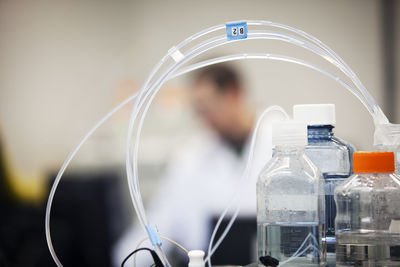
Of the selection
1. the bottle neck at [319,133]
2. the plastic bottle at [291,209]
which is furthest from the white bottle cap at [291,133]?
the bottle neck at [319,133]

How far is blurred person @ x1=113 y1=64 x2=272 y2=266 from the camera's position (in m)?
2.39

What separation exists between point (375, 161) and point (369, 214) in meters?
0.11

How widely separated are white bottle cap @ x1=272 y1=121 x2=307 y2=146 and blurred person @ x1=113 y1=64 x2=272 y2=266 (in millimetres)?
→ 1657

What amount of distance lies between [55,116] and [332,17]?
1717mm

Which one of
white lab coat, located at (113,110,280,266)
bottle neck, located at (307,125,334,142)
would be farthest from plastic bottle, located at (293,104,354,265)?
white lab coat, located at (113,110,280,266)

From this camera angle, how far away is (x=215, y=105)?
2.51 m

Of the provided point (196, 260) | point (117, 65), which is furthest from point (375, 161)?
point (117, 65)

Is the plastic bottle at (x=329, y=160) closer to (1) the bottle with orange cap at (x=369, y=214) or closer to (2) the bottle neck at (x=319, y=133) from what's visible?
(2) the bottle neck at (x=319, y=133)

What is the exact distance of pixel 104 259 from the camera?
8.23ft

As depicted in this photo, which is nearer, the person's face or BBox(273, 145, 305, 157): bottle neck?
BBox(273, 145, 305, 157): bottle neck

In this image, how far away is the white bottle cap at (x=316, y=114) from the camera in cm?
83

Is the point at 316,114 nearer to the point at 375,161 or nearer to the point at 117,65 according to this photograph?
the point at 375,161

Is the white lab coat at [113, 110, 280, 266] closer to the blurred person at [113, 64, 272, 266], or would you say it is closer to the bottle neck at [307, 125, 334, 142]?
the blurred person at [113, 64, 272, 266]

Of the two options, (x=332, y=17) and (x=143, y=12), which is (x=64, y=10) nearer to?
(x=143, y=12)
